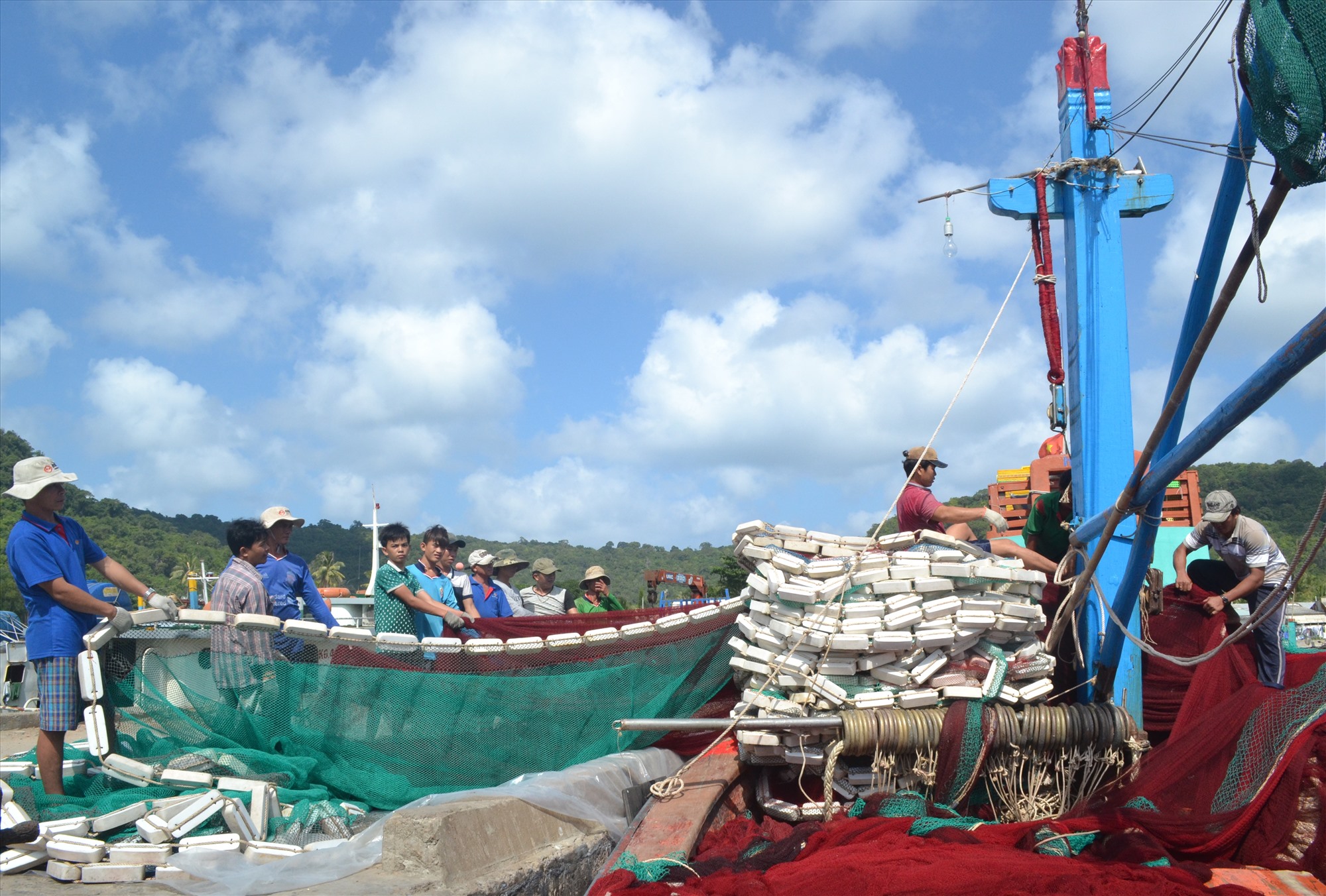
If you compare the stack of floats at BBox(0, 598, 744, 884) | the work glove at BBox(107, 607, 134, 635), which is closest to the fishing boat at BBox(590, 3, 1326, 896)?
the stack of floats at BBox(0, 598, 744, 884)

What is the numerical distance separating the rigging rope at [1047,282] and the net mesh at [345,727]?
4.71 metres

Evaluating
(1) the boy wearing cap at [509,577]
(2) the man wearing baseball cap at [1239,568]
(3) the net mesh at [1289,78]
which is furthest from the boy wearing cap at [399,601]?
(3) the net mesh at [1289,78]

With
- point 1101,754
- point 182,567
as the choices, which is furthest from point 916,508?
point 182,567

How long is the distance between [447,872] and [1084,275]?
246 inches

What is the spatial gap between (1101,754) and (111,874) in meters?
4.27

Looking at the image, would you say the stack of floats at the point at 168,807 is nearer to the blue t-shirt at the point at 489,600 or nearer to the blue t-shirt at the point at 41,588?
the blue t-shirt at the point at 41,588

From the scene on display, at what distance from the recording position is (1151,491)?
4.40 metres

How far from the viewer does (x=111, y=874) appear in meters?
3.50

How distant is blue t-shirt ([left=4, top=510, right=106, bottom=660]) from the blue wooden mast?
20.3 feet

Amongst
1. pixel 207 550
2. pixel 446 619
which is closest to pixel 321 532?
pixel 207 550

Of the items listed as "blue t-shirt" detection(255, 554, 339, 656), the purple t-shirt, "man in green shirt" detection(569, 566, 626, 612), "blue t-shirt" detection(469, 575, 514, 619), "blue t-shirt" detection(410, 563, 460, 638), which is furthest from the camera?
"man in green shirt" detection(569, 566, 626, 612)

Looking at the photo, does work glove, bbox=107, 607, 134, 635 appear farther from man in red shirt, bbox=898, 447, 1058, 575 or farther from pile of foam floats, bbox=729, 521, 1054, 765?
man in red shirt, bbox=898, 447, 1058, 575

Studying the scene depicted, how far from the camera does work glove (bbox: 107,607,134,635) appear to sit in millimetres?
4598

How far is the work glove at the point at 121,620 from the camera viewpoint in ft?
15.1
